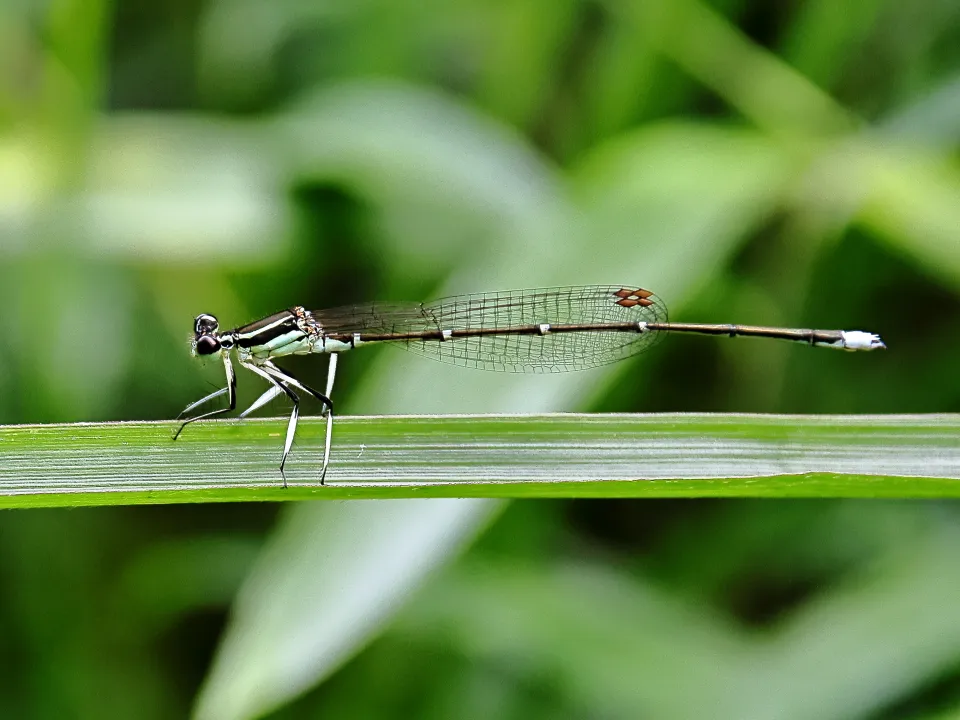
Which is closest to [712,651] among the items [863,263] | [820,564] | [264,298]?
[820,564]

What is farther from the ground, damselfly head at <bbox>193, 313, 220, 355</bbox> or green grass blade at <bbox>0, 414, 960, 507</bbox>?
damselfly head at <bbox>193, 313, 220, 355</bbox>

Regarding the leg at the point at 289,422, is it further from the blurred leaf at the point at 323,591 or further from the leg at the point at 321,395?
the blurred leaf at the point at 323,591

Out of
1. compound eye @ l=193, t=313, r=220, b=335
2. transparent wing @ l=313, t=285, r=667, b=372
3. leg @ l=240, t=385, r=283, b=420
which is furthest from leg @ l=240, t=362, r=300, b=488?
transparent wing @ l=313, t=285, r=667, b=372

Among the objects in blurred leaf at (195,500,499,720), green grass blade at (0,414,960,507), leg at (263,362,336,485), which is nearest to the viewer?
green grass blade at (0,414,960,507)

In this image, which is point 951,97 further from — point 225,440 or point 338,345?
point 225,440

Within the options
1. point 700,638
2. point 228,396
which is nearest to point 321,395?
point 228,396

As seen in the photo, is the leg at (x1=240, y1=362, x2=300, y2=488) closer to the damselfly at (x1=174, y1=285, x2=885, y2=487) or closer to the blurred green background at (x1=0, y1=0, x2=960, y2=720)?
the damselfly at (x1=174, y1=285, x2=885, y2=487)

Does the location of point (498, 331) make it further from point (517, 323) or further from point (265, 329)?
point (265, 329)

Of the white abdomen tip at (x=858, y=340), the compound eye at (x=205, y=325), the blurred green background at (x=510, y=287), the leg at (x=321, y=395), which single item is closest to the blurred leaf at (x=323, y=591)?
the blurred green background at (x=510, y=287)
